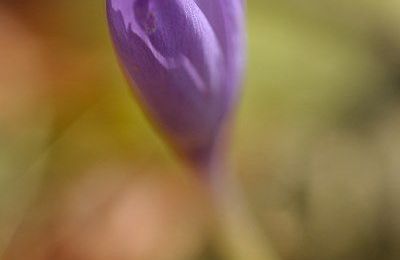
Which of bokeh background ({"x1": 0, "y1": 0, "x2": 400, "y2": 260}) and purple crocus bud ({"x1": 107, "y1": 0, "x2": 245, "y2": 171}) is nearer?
purple crocus bud ({"x1": 107, "y1": 0, "x2": 245, "y2": 171})

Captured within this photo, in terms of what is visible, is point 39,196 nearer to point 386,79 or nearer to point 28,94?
point 28,94

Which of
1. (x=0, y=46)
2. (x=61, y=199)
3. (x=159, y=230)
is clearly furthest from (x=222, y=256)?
(x=0, y=46)

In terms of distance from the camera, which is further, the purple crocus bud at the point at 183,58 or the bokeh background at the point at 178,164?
the bokeh background at the point at 178,164

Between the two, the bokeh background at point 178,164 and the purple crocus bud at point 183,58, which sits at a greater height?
the purple crocus bud at point 183,58

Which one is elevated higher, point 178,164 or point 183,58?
point 183,58

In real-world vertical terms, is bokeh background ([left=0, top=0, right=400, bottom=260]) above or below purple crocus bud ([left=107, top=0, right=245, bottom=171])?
below
